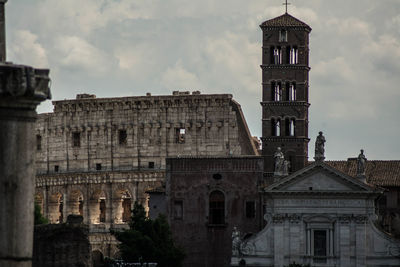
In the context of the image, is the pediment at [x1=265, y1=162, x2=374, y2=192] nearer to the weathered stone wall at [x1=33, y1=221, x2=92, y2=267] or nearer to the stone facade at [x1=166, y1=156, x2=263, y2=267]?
the stone facade at [x1=166, y1=156, x2=263, y2=267]

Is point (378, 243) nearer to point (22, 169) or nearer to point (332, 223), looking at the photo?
point (332, 223)

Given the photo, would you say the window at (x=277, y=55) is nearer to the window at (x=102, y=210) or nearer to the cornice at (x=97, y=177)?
the cornice at (x=97, y=177)

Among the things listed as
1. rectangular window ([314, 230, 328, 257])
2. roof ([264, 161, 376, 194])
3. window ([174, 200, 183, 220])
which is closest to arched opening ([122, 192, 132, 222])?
window ([174, 200, 183, 220])

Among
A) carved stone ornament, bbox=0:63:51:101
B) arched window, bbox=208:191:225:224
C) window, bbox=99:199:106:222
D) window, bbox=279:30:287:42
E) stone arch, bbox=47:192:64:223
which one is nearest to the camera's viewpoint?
carved stone ornament, bbox=0:63:51:101

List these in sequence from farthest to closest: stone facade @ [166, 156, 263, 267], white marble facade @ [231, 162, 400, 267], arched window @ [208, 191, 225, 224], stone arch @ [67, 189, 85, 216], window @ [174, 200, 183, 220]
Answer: stone arch @ [67, 189, 85, 216]
window @ [174, 200, 183, 220]
arched window @ [208, 191, 225, 224]
stone facade @ [166, 156, 263, 267]
white marble facade @ [231, 162, 400, 267]

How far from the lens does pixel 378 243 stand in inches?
2559

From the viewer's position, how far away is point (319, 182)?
214 ft

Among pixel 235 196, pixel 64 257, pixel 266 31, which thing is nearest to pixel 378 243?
pixel 235 196

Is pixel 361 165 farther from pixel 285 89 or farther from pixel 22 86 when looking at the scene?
pixel 22 86

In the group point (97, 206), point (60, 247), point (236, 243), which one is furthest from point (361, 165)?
point (97, 206)

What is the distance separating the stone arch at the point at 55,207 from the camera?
96.9 m

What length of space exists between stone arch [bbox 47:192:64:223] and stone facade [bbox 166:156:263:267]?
28.3m

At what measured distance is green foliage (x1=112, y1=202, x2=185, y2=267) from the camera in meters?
63.8

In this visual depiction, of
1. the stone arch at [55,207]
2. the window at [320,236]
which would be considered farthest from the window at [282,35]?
the stone arch at [55,207]
